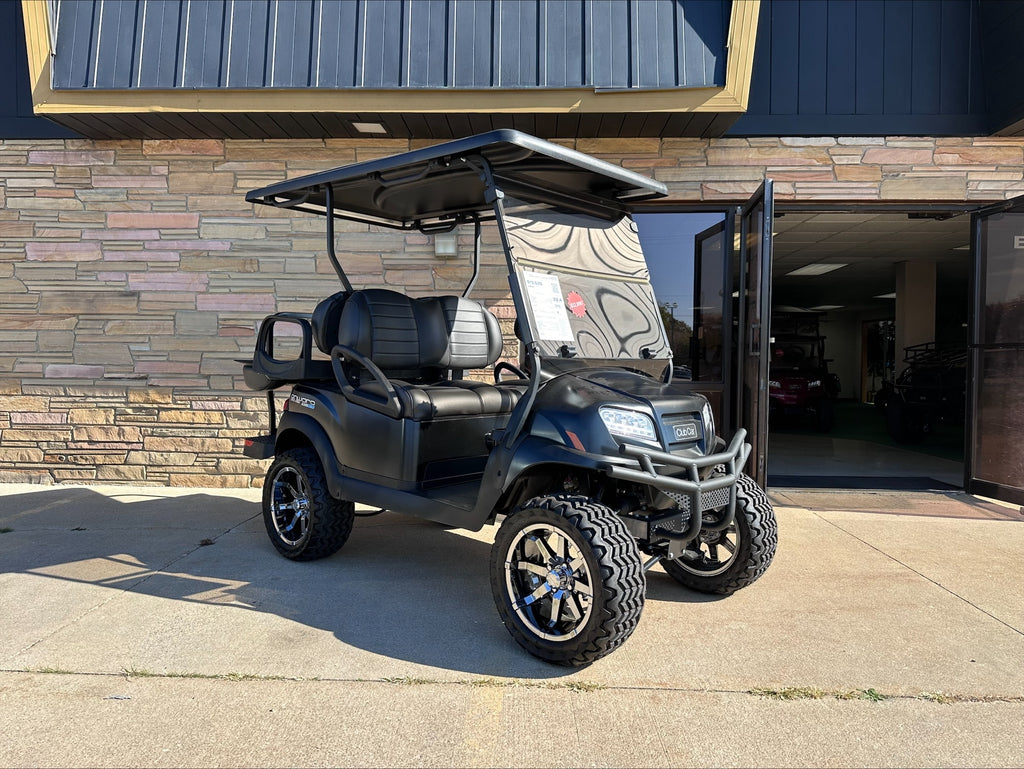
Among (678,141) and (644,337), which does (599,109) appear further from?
(644,337)

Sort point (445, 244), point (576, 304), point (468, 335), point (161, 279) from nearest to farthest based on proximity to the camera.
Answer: point (576, 304), point (468, 335), point (445, 244), point (161, 279)

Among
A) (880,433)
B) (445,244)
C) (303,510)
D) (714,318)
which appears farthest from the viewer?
(880,433)

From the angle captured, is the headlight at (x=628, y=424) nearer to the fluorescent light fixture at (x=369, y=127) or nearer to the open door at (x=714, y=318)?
the open door at (x=714, y=318)

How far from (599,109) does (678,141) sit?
973 mm

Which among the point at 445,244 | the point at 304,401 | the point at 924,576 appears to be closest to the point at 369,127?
the point at 445,244

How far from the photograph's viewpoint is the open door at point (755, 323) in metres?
5.39

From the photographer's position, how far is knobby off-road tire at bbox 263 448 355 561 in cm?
401

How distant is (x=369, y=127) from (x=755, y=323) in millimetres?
3452

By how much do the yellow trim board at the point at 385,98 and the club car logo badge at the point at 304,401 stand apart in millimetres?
2516

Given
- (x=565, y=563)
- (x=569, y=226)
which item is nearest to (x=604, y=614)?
(x=565, y=563)

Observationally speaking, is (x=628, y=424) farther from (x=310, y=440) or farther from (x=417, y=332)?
(x=310, y=440)

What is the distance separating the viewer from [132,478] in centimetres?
641

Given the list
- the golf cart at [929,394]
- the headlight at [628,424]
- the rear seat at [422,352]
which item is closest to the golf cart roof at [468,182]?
the rear seat at [422,352]

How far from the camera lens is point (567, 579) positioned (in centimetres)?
278
